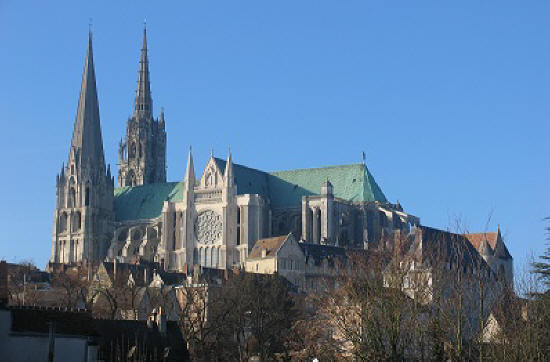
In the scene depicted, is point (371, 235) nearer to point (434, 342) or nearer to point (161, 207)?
point (161, 207)

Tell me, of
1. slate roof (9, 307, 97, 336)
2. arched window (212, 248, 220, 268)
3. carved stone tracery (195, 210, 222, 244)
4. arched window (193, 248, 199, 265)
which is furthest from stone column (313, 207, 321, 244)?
slate roof (9, 307, 97, 336)

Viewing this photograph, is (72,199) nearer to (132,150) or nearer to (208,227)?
(132,150)

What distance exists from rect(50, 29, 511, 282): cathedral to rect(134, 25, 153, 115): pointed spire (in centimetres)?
1215

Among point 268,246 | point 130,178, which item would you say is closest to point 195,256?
point 268,246

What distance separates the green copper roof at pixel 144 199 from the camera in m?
144

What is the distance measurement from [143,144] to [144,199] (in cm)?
1610

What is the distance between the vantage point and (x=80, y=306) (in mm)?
56125

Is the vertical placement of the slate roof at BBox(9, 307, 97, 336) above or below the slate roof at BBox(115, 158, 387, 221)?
below

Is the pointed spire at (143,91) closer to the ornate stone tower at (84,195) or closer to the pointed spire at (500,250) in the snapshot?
the ornate stone tower at (84,195)

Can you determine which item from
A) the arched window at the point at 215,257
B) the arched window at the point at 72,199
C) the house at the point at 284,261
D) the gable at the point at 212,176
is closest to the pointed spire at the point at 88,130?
the arched window at the point at 72,199

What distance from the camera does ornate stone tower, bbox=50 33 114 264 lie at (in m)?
142

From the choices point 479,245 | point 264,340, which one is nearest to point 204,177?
point 479,245

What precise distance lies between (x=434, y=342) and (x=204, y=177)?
93771mm

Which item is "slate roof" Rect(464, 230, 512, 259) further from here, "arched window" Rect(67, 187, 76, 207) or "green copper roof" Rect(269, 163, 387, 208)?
"arched window" Rect(67, 187, 76, 207)
